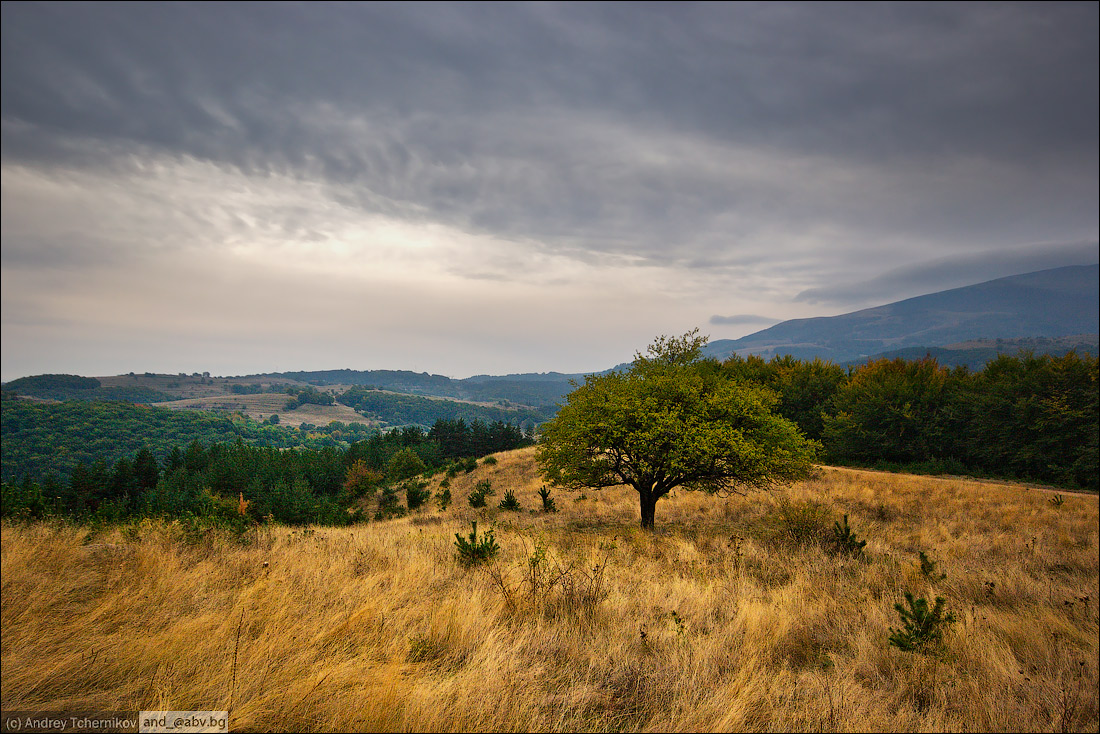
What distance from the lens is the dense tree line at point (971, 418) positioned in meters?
29.7

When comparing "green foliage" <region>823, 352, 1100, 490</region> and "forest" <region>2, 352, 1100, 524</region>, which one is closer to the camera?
"forest" <region>2, 352, 1100, 524</region>

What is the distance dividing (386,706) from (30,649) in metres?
3.59

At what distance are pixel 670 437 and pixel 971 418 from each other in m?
37.5

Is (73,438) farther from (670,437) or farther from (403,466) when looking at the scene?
(670,437)

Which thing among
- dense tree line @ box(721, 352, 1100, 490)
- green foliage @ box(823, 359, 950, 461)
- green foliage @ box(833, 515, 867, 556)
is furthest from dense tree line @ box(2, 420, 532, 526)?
dense tree line @ box(721, 352, 1100, 490)

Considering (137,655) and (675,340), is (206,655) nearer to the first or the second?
(137,655)

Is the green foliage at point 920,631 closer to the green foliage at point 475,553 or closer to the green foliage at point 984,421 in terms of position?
the green foliage at point 475,553

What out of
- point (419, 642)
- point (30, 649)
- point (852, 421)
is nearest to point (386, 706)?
point (419, 642)

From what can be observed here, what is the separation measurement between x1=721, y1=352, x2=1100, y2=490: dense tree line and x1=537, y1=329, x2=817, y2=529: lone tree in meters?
22.4

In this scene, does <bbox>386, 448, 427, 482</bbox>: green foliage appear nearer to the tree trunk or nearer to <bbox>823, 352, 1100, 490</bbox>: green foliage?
<bbox>823, 352, 1100, 490</bbox>: green foliage

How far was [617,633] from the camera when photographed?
4.99 m

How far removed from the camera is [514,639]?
4625mm

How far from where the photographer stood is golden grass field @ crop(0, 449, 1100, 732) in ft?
11.1

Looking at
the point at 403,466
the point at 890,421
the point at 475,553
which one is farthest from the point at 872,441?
the point at 403,466
